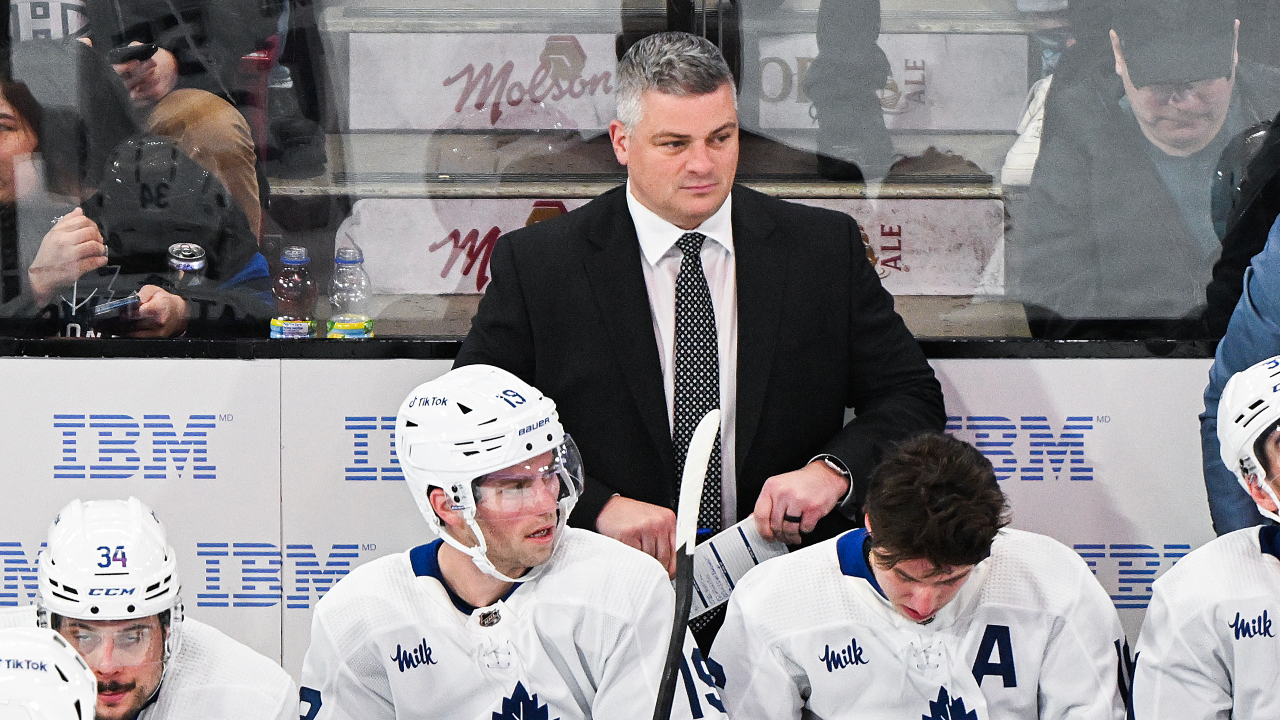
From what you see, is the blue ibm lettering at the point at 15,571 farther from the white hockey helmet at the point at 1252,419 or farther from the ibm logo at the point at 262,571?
the white hockey helmet at the point at 1252,419

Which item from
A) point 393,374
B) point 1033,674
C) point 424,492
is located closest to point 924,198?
point 393,374

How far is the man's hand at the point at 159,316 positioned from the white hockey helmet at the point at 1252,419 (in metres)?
2.37

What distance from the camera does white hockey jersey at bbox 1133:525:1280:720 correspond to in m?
2.41

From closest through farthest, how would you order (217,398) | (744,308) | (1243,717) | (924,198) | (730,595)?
(1243,717), (730,595), (744,308), (217,398), (924,198)

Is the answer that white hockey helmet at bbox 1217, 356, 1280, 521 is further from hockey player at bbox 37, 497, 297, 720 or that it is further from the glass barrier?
hockey player at bbox 37, 497, 297, 720

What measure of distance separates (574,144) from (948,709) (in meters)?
1.83

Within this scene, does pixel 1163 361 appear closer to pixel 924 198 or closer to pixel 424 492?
pixel 924 198

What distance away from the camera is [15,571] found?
3.61 metres

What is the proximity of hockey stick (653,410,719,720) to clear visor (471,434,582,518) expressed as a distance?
0.44m

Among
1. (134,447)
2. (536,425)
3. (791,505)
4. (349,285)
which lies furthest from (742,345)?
(134,447)

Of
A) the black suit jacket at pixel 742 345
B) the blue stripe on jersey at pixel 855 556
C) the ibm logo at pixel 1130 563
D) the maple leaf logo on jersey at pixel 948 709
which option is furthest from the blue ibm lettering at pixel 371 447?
the ibm logo at pixel 1130 563

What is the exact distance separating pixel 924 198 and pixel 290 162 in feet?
5.07

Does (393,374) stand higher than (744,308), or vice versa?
(744,308)

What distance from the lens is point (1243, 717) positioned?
7.95ft
